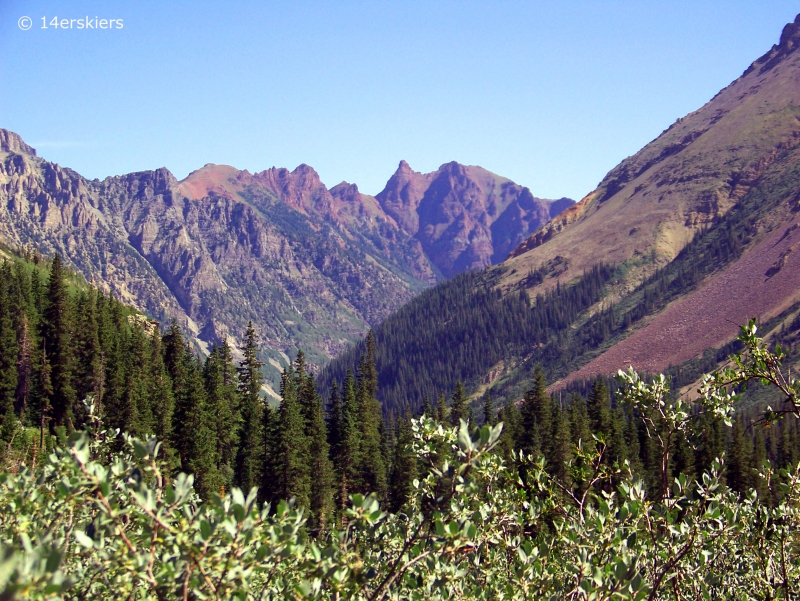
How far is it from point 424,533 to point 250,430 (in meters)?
58.8

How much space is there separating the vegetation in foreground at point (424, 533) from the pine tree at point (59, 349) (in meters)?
50.5

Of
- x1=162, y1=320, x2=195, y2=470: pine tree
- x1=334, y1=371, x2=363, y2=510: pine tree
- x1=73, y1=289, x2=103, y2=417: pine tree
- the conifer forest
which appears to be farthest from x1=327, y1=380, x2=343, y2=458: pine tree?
the conifer forest

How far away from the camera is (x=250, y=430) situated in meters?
66.4

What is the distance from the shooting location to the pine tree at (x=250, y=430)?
63.0 m

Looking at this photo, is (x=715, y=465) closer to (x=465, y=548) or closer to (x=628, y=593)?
(x=628, y=593)

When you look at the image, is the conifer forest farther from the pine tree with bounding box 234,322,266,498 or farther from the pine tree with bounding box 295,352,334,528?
the pine tree with bounding box 234,322,266,498

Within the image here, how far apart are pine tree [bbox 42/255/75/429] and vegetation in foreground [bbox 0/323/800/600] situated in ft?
166

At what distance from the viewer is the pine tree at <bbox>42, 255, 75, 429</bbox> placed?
201 ft

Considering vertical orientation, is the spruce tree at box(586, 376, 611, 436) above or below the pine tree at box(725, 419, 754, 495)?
above

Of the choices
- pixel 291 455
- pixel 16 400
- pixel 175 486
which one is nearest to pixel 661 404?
pixel 175 486

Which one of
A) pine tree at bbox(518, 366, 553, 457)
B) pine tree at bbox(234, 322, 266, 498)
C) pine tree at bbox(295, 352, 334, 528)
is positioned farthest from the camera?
pine tree at bbox(518, 366, 553, 457)

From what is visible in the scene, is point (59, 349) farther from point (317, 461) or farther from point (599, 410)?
point (599, 410)

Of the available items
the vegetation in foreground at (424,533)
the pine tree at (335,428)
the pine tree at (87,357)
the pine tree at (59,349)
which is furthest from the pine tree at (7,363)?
the vegetation in foreground at (424,533)

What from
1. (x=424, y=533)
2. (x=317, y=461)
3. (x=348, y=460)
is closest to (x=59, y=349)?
(x=317, y=461)
